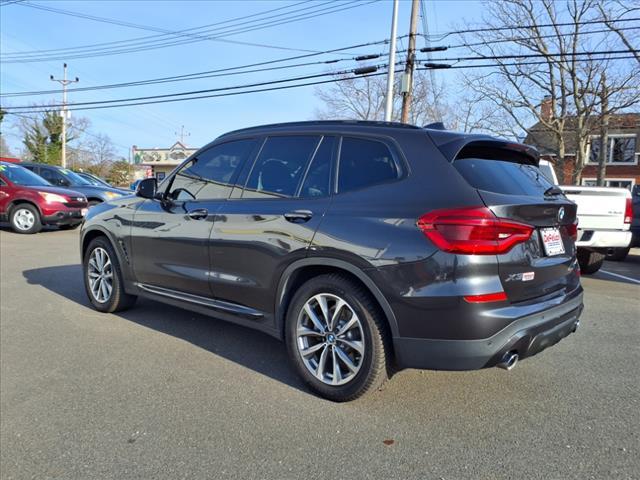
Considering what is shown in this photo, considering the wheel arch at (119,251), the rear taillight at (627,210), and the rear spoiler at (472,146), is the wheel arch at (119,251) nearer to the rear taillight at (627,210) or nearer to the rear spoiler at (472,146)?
the rear spoiler at (472,146)

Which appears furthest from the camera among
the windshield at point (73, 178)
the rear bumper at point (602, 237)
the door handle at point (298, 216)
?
the windshield at point (73, 178)

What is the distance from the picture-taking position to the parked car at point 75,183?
13.0 meters

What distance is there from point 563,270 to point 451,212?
1.06 m

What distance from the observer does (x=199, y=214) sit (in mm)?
3828

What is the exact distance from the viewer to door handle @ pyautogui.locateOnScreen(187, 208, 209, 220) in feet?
12.4

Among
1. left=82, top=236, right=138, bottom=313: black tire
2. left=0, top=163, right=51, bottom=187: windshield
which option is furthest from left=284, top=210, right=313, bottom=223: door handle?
left=0, top=163, right=51, bottom=187: windshield

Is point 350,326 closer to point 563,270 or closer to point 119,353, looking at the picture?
point 563,270

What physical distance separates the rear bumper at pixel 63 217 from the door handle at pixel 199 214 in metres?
9.09

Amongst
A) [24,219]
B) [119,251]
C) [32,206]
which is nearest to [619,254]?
[119,251]

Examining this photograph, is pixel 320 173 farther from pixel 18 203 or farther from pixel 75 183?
pixel 75 183

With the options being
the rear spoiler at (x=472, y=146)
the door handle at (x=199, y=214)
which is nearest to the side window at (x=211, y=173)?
the door handle at (x=199, y=214)

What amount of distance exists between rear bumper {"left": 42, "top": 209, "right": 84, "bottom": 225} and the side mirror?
8336 mm

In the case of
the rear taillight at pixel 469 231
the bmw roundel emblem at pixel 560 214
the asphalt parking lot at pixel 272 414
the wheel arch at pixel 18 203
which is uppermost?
the bmw roundel emblem at pixel 560 214

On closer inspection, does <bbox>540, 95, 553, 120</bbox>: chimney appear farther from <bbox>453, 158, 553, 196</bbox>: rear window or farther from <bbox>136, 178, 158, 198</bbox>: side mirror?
<bbox>136, 178, 158, 198</bbox>: side mirror
